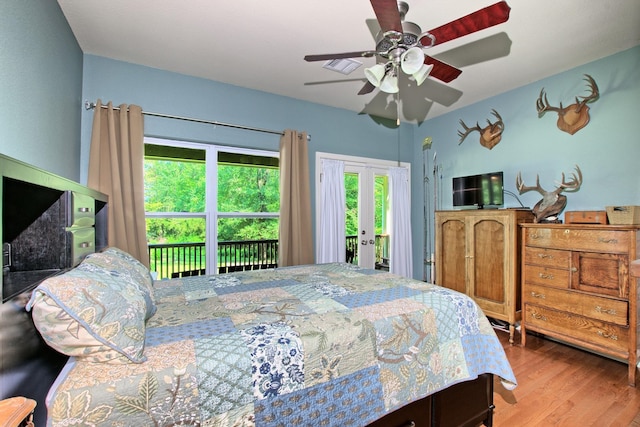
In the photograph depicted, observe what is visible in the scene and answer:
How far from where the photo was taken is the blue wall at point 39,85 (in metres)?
1.38

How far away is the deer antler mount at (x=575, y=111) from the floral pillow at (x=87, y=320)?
12.5 ft

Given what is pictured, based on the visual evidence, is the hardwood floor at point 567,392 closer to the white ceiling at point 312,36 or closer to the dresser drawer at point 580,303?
the dresser drawer at point 580,303

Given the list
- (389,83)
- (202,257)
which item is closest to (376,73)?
(389,83)

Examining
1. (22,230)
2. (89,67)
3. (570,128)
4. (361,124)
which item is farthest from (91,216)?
(570,128)

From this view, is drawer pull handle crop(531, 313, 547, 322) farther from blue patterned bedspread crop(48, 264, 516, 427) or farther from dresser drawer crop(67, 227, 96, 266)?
dresser drawer crop(67, 227, 96, 266)

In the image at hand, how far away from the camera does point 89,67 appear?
2.63m

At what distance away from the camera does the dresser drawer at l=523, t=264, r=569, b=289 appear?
256 cm

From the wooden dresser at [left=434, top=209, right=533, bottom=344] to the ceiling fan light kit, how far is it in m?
1.80

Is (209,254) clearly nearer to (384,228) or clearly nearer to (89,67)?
(89,67)

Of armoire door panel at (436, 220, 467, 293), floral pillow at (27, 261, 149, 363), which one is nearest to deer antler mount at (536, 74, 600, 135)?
armoire door panel at (436, 220, 467, 293)

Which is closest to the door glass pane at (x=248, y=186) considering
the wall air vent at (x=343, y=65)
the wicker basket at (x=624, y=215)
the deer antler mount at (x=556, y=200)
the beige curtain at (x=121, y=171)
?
the beige curtain at (x=121, y=171)

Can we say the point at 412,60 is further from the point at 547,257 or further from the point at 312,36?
the point at 547,257

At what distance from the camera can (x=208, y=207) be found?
3.21m

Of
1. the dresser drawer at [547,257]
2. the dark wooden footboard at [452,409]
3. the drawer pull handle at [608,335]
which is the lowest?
the dark wooden footboard at [452,409]
